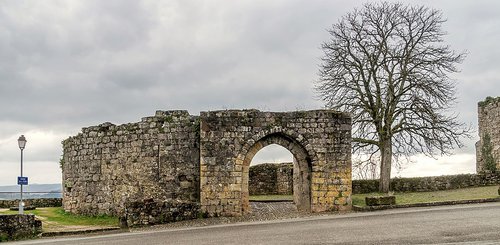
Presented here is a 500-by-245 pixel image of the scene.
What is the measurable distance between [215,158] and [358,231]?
7842 mm

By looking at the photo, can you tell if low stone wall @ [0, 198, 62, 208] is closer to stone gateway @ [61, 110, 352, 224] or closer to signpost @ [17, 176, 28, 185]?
signpost @ [17, 176, 28, 185]

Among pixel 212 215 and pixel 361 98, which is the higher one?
pixel 361 98

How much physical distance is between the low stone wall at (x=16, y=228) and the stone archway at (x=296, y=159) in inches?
296

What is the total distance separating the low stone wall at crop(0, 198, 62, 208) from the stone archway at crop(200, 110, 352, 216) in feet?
47.6

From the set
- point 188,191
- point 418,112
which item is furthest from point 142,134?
point 418,112

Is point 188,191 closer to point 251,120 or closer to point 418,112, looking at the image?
point 251,120

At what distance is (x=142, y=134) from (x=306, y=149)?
21.6 feet

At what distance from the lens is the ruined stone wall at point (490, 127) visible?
103 ft

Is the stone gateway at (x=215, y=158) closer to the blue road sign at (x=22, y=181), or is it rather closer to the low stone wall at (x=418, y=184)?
the blue road sign at (x=22, y=181)

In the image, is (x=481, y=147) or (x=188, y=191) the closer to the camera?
(x=188, y=191)

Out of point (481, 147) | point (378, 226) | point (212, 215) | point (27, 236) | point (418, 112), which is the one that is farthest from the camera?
point (481, 147)

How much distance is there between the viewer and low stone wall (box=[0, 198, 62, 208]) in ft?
102

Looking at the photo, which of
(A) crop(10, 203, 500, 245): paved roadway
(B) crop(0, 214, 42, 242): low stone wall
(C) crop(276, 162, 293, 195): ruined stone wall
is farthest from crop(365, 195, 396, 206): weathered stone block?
(C) crop(276, 162, 293, 195): ruined stone wall

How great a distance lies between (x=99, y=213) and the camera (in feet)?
76.4
